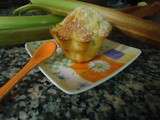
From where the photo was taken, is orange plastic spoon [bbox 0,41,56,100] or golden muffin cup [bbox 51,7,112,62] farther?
golden muffin cup [bbox 51,7,112,62]

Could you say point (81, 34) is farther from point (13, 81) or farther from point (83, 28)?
point (13, 81)

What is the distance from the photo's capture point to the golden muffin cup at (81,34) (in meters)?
0.62

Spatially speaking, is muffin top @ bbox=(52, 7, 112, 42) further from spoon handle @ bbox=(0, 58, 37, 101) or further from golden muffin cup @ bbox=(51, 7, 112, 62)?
spoon handle @ bbox=(0, 58, 37, 101)

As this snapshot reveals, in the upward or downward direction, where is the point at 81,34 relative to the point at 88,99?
upward

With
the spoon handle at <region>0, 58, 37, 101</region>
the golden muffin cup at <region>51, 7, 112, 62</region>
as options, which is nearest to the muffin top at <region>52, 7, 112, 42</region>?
the golden muffin cup at <region>51, 7, 112, 62</region>

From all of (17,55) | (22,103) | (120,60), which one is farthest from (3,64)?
(120,60)

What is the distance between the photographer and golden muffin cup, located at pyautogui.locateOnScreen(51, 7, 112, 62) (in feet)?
2.05

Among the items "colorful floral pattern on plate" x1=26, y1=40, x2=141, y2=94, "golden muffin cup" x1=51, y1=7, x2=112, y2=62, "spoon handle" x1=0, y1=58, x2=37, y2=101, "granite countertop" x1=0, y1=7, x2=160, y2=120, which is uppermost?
"golden muffin cup" x1=51, y1=7, x2=112, y2=62

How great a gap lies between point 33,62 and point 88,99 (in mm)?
154

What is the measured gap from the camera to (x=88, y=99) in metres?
0.55

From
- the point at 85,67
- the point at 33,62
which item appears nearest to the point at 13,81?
the point at 33,62

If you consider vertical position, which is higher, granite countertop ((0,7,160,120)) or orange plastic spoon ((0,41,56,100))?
orange plastic spoon ((0,41,56,100))

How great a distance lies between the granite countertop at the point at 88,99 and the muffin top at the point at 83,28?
0.11 m

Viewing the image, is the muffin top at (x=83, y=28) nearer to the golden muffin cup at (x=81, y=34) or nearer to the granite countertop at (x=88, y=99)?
the golden muffin cup at (x=81, y=34)
